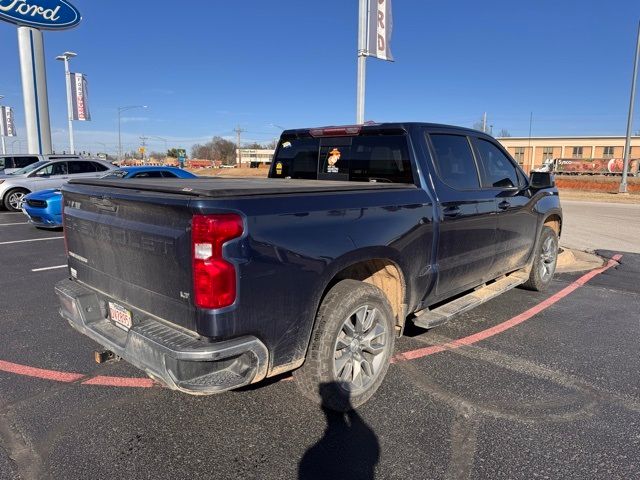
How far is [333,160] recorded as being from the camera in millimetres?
4590

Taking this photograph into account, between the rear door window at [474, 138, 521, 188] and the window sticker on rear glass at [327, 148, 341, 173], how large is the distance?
1.38m

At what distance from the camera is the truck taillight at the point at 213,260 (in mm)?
2338

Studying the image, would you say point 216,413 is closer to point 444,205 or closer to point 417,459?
point 417,459

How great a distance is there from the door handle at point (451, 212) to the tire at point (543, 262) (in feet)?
7.46

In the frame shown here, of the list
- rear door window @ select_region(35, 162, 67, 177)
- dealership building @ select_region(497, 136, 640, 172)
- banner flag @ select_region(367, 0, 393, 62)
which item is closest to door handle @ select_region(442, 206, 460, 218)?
banner flag @ select_region(367, 0, 393, 62)

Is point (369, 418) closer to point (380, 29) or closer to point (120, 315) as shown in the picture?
point (120, 315)

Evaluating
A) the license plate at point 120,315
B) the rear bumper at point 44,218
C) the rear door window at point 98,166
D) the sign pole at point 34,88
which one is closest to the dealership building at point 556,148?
the sign pole at point 34,88

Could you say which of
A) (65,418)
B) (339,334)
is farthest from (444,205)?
(65,418)

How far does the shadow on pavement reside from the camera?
2586 mm

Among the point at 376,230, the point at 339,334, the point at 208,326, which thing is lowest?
the point at 339,334

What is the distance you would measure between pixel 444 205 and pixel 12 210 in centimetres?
1570

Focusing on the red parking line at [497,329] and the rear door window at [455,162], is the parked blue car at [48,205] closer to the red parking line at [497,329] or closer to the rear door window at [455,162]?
the rear door window at [455,162]

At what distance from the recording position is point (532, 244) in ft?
18.1

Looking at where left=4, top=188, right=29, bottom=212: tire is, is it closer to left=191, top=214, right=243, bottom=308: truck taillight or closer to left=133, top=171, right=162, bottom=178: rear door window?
left=133, top=171, right=162, bottom=178: rear door window
